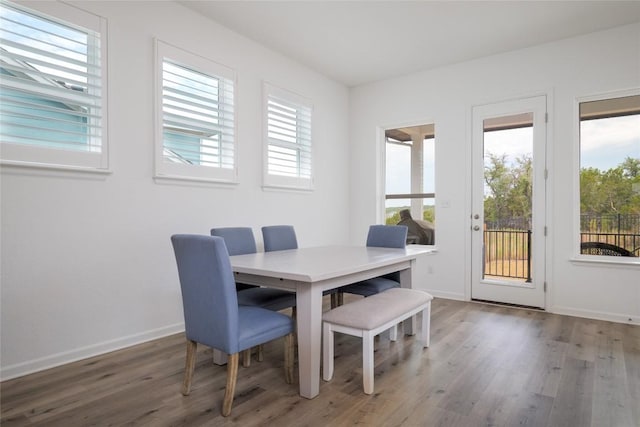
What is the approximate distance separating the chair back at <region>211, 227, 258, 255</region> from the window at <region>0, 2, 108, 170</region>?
98 centimetres

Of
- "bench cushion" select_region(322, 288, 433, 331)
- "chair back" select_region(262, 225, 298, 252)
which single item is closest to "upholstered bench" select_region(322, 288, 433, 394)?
"bench cushion" select_region(322, 288, 433, 331)

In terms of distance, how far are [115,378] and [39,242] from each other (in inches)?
40.5

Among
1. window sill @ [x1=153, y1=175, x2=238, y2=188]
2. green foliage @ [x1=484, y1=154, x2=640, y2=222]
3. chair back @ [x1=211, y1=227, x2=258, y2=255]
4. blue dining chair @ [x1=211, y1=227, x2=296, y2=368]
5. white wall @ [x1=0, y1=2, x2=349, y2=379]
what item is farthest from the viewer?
green foliage @ [x1=484, y1=154, x2=640, y2=222]

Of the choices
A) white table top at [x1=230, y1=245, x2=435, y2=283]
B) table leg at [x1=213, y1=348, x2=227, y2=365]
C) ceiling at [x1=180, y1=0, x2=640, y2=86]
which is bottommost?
table leg at [x1=213, y1=348, x2=227, y2=365]

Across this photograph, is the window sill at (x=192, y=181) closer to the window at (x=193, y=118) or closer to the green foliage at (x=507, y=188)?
the window at (x=193, y=118)

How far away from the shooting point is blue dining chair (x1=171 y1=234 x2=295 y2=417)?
1832mm

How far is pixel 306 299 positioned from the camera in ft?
6.71

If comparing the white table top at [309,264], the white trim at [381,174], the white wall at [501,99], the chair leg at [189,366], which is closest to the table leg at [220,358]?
the chair leg at [189,366]

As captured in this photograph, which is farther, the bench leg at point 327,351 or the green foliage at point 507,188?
the green foliage at point 507,188

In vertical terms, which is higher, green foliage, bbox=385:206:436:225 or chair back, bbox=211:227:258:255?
green foliage, bbox=385:206:436:225

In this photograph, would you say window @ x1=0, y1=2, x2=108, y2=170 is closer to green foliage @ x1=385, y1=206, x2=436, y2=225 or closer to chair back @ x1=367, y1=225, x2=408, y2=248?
chair back @ x1=367, y1=225, x2=408, y2=248

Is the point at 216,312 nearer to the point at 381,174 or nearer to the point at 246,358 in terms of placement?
the point at 246,358

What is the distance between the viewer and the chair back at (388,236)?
3578mm

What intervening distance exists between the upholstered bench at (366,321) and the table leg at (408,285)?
0.58 metres
